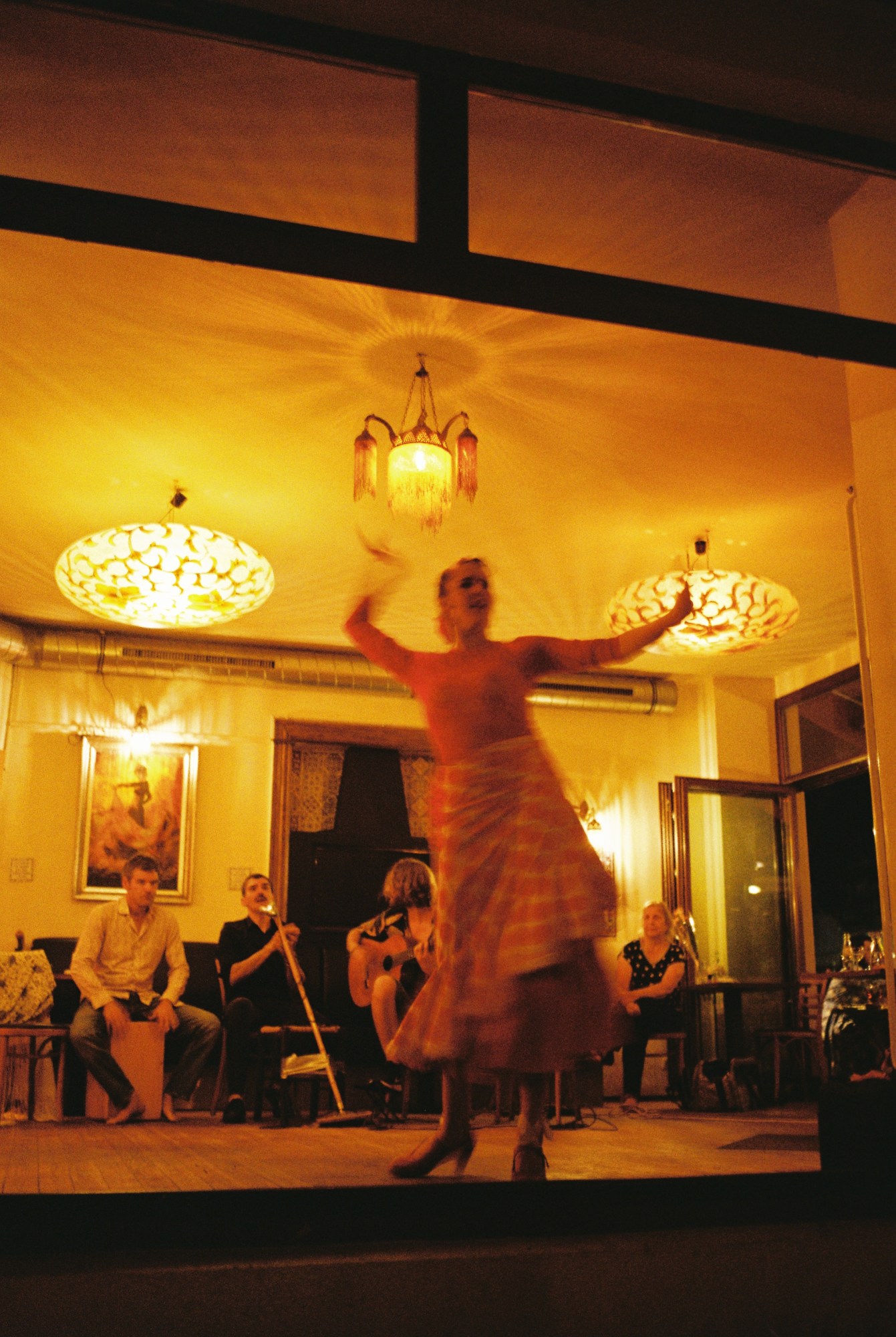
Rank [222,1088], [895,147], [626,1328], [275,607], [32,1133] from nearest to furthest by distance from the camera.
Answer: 1. [626,1328]
2. [895,147]
3. [32,1133]
4. [222,1088]
5. [275,607]

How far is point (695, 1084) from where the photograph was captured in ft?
23.0

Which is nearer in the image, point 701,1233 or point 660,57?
point 701,1233

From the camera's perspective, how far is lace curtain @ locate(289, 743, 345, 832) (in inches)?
331

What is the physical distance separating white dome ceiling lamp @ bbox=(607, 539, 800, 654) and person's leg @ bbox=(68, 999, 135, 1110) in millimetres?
3427

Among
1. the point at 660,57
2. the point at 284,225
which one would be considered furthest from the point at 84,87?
the point at 660,57

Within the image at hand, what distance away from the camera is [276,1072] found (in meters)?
6.68

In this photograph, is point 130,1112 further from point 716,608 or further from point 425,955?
point 716,608

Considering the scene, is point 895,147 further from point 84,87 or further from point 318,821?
point 318,821

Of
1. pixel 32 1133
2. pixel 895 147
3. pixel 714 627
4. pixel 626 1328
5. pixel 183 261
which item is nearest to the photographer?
pixel 626 1328

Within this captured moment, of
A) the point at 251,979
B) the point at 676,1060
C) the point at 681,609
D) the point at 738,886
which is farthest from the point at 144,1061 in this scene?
the point at 738,886

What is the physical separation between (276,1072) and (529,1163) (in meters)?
4.37

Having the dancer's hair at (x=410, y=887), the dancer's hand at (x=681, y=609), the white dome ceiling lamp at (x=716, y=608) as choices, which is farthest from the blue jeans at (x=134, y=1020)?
the dancer's hand at (x=681, y=609)

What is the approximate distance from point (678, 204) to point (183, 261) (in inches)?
69.5

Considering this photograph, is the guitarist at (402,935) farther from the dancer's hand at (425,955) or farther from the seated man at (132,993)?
the seated man at (132,993)
